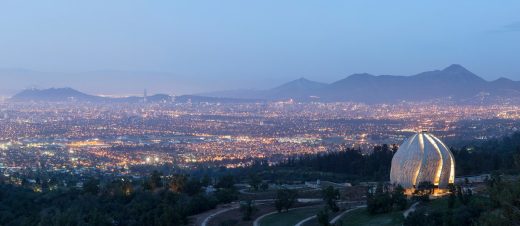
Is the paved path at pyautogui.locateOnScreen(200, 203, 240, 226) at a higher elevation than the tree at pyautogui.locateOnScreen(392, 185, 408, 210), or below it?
below

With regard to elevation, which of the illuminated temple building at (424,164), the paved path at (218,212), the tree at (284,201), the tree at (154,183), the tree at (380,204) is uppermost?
the illuminated temple building at (424,164)

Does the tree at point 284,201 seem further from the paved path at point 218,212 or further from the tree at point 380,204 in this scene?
the tree at point 380,204

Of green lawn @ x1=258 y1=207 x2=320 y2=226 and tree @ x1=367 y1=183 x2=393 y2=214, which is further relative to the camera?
green lawn @ x1=258 y1=207 x2=320 y2=226

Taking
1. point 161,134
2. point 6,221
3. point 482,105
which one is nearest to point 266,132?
point 161,134

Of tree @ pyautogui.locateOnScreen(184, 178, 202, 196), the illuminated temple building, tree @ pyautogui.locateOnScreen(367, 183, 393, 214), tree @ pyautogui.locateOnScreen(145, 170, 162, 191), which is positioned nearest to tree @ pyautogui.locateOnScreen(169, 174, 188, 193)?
tree @ pyautogui.locateOnScreen(184, 178, 202, 196)

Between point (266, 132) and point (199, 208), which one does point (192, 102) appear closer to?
point (266, 132)

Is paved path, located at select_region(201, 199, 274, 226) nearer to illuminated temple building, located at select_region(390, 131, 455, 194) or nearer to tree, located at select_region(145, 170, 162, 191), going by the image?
illuminated temple building, located at select_region(390, 131, 455, 194)

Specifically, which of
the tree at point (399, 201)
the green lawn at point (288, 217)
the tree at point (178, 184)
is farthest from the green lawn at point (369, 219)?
the tree at point (178, 184)
